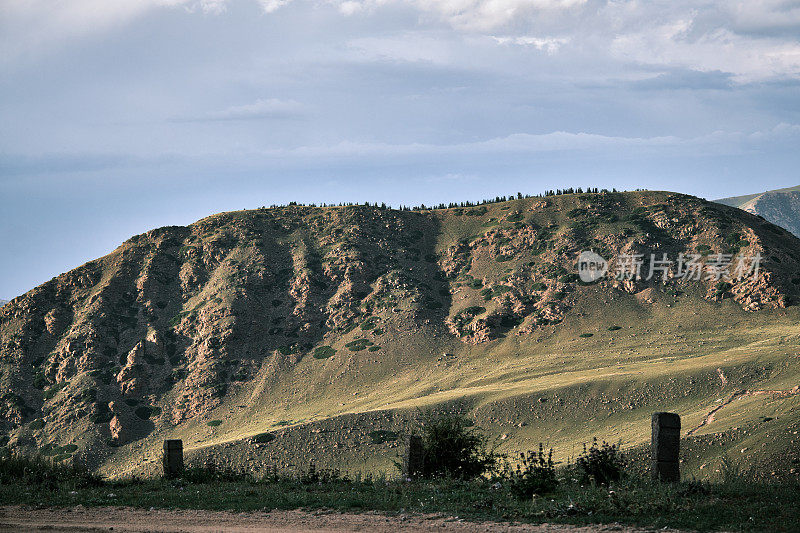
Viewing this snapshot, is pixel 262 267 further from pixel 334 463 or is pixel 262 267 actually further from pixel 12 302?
pixel 334 463

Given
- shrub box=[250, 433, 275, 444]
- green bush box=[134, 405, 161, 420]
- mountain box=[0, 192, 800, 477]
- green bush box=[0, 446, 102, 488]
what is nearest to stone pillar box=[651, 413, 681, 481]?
green bush box=[0, 446, 102, 488]

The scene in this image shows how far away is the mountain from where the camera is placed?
156 ft

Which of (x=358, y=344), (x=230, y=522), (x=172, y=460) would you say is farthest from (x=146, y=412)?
(x=230, y=522)

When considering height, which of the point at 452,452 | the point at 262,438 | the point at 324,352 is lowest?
the point at 262,438

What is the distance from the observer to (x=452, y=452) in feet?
66.3

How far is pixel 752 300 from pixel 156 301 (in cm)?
6891

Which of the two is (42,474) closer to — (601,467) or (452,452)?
(452,452)

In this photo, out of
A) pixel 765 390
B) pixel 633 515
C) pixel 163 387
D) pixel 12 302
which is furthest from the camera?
pixel 12 302

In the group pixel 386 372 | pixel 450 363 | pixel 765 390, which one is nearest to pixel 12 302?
pixel 386 372

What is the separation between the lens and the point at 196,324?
82.5m

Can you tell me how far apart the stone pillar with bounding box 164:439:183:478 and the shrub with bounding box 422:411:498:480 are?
7.57 m

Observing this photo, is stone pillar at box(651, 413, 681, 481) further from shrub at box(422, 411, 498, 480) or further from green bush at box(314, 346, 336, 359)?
green bush at box(314, 346, 336, 359)

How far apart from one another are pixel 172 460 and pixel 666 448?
14.2 meters

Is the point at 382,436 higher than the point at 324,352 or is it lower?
lower
